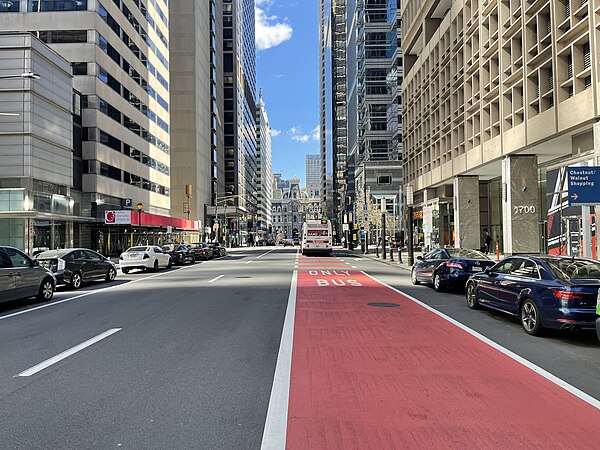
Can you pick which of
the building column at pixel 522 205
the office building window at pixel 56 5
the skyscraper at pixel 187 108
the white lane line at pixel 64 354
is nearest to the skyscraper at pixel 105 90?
the office building window at pixel 56 5

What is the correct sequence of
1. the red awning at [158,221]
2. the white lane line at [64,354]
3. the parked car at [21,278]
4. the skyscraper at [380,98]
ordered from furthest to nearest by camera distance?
the skyscraper at [380,98] → the red awning at [158,221] → the parked car at [21,278] → the white lane line at [64,354]

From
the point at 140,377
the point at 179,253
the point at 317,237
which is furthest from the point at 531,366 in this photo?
the point at 317,237

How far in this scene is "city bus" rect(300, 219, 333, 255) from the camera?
148 feet

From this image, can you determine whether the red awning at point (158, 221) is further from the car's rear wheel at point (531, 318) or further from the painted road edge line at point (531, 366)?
the car's rear wheel at point (531, 318)

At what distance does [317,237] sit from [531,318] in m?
36.2

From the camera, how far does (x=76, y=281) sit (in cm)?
1811

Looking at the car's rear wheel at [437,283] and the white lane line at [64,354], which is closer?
the white lane line at [64,354]

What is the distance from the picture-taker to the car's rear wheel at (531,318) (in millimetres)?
8703

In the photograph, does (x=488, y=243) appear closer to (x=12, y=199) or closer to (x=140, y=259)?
(x=140, y=259)

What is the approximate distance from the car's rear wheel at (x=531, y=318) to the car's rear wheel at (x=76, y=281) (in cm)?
1522

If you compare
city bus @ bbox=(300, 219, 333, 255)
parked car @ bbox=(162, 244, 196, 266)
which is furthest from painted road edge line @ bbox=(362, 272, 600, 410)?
city bus @ bbox=(300, 219, 333, 255)

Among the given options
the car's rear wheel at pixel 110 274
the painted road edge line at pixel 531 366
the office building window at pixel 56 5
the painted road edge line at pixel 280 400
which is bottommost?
the painted road edge line at pixel 531 366

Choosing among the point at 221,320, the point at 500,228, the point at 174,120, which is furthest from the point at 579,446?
the point at 174,120

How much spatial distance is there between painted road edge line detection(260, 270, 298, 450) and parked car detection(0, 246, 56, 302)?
772 centimetres
